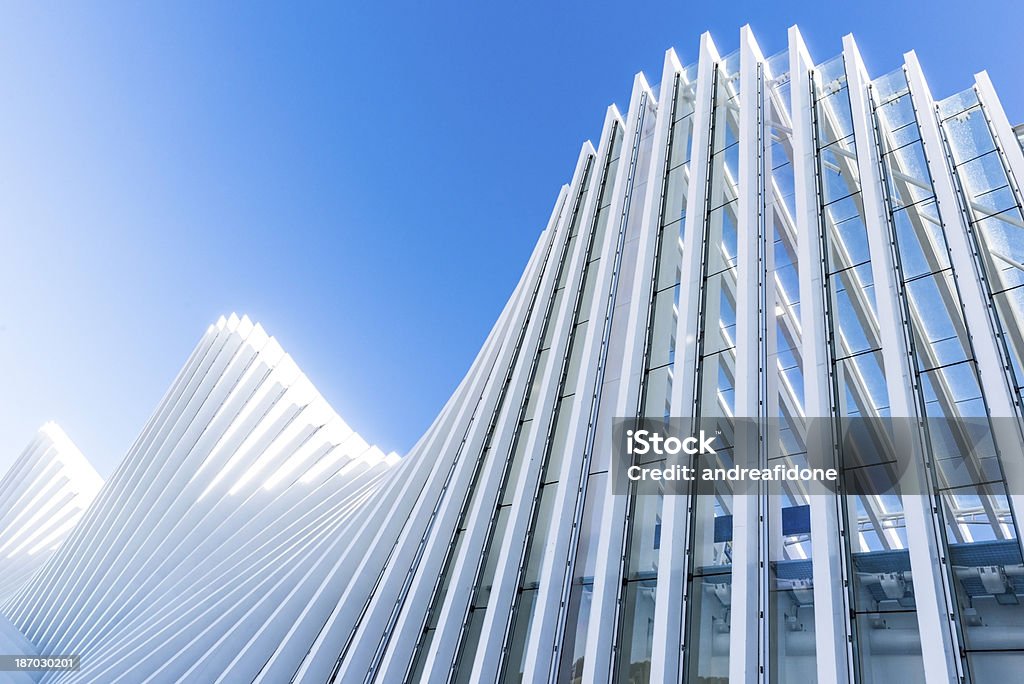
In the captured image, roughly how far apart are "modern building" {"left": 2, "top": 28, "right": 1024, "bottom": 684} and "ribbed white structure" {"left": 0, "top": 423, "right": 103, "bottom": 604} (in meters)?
23.3

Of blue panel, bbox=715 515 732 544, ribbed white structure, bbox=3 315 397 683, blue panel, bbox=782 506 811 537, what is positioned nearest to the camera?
blue panel, bbox=782 506 811 537

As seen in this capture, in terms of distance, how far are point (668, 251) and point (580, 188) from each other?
4.66m

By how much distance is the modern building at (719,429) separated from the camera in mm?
6602

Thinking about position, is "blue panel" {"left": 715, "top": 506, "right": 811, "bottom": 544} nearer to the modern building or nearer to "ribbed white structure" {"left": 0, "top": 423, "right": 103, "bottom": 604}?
the modern building

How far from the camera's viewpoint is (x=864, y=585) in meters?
6.61

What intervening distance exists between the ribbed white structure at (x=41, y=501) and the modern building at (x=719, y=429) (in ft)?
76.5

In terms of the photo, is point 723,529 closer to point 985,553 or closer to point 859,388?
point 859,388

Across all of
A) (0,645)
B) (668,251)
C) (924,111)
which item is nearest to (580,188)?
(668,251)

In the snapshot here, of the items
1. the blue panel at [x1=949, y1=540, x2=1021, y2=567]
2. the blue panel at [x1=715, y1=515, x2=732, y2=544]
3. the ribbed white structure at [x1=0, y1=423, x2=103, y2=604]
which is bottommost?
the blue panel at [x1=949, y1=540, x2=1021, y2=567]

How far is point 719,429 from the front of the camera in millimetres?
8531

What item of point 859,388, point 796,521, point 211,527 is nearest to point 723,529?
point 796,521

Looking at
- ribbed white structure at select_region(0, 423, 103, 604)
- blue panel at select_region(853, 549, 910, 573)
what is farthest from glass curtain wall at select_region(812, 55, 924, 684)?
ribbed white structure at select_region(0, 423, 103, 604)

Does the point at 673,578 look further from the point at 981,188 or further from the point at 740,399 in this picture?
the point at 981,188

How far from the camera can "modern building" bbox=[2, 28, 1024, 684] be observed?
21.7ft
